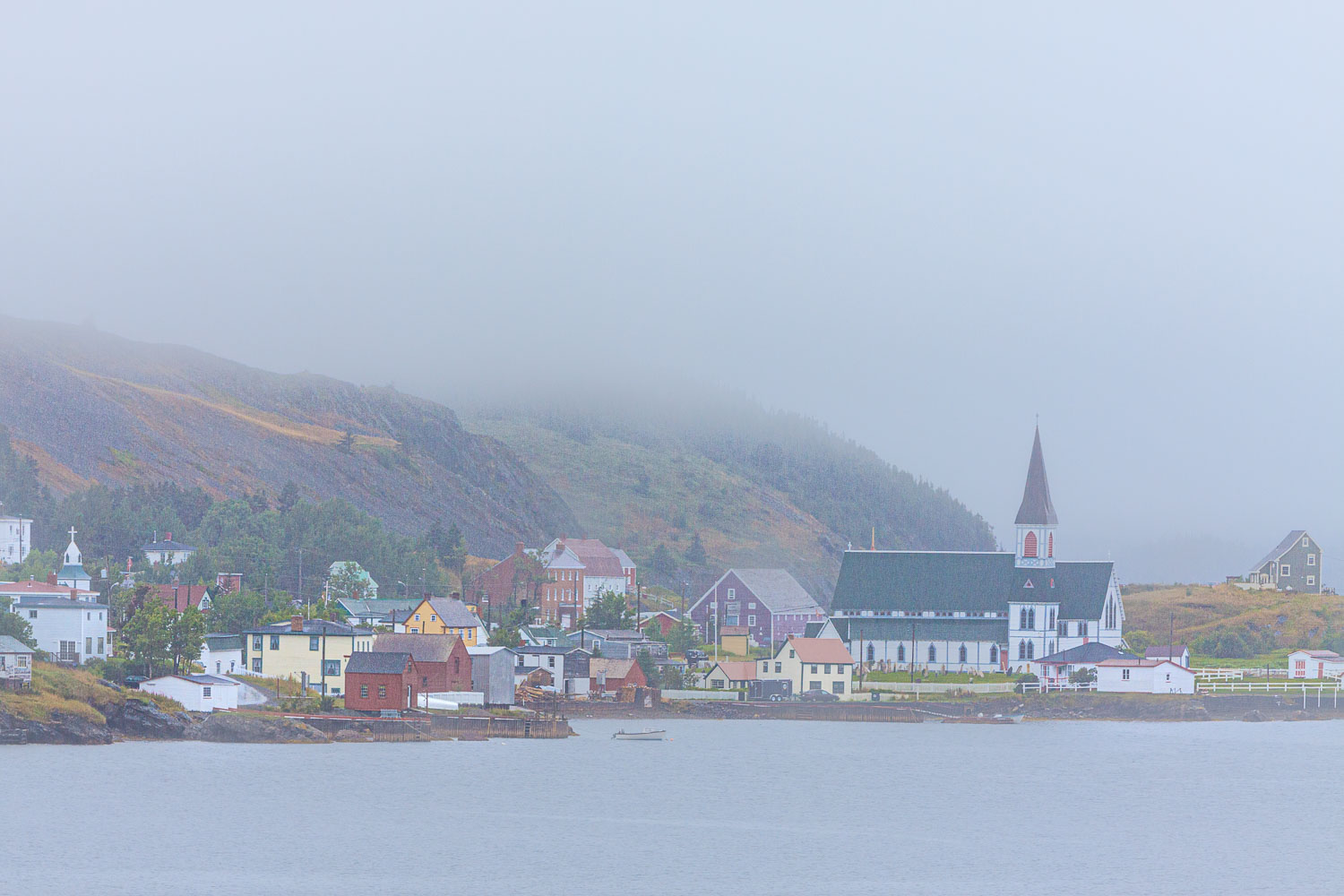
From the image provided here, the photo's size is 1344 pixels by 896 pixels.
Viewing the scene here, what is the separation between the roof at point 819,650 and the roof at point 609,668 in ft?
34.2

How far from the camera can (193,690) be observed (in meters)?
82.1

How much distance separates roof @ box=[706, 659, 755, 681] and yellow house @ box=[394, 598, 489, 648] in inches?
602

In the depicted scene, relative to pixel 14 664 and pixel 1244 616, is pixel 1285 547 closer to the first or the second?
pixel 1244 616

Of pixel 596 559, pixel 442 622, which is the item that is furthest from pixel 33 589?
pixel 596 559

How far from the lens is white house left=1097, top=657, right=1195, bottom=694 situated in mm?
105625

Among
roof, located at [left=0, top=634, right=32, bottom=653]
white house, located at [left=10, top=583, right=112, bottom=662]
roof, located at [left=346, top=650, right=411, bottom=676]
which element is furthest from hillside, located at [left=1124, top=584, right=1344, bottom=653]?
roof, located at [left=0, top=634, right=32, bottom=653]

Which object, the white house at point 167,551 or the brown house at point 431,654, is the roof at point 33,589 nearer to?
the brown house at point 431,654

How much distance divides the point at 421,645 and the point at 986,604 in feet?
139

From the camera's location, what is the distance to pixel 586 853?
56.5m

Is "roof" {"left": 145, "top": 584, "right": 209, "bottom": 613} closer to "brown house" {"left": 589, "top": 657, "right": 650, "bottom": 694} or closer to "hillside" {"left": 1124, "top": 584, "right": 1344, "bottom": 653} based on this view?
"brown house" {"left": 589, "top": 657, "right": 650, "bottom": 694}

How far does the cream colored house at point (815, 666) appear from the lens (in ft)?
349

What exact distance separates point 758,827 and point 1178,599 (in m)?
91.9

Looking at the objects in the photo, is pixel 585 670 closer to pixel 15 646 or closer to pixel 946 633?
pixel 946 633

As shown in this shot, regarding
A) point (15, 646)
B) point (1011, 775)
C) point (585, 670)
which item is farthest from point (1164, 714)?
point (15, 646)
